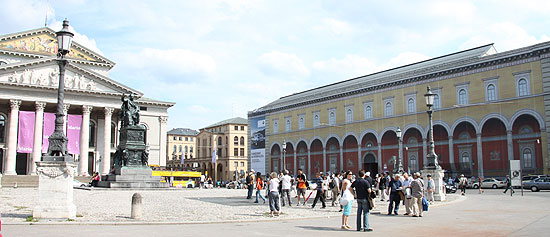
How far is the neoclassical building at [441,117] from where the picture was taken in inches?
1875

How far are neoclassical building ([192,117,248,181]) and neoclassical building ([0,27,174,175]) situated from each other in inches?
1690

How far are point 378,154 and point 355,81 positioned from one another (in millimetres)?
14408

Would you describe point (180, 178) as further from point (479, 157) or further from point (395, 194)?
point (395, 194)

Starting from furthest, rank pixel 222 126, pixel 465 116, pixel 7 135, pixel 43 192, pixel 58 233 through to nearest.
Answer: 1. pixel 222 126
2. pixel 7 135
3. pixel 465 116
4. pixel 43 192
5. pixel 58 233

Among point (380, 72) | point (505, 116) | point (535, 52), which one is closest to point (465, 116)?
point (505, 116)

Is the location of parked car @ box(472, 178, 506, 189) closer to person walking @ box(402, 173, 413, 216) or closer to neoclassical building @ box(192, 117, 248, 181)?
person walking @ box(402, 173, 413, 216)

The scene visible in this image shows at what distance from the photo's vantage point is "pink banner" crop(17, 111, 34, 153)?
54.0 m

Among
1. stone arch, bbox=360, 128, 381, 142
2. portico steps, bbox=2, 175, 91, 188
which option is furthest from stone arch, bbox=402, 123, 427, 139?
portico steps, bbox=2, 175, 91, 188

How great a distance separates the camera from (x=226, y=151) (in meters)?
111

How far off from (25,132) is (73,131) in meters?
5.43

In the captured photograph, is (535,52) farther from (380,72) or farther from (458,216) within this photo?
(458,216)

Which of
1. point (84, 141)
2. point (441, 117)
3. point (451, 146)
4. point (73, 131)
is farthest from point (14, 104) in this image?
point (451, 146)

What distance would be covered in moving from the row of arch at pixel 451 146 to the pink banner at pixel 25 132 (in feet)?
131

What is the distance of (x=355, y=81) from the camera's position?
73.0 meters
